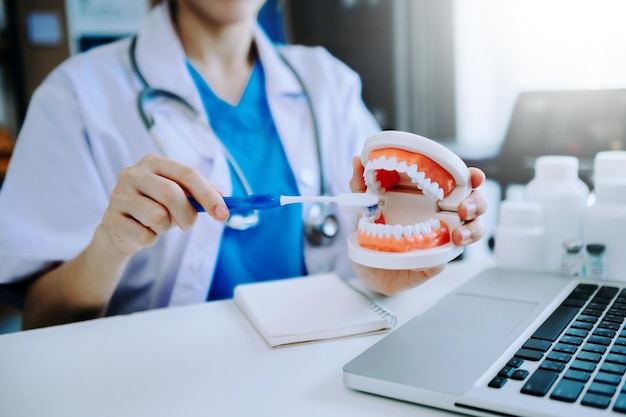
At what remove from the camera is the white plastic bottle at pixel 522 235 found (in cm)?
93

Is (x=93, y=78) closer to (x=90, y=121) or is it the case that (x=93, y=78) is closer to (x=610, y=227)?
(x=90, y=121)

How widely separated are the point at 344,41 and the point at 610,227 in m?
0.74

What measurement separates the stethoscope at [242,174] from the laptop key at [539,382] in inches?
22.8

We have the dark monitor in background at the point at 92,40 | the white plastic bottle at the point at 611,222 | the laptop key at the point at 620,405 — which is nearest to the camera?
the laptop key at the point at 620,405

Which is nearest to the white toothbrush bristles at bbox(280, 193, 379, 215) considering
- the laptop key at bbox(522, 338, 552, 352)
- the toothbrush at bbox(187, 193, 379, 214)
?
the toothbrush at bbox(187, 193, 379, 214)

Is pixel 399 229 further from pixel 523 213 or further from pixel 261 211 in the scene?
pixel 261 211

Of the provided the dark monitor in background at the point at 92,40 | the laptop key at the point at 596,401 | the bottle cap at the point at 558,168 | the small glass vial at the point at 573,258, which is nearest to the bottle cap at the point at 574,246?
the small glass vial at the point at 573,258

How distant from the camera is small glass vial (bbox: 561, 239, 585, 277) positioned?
0.91 metres

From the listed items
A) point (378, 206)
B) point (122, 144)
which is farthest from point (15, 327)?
point (378, 206)

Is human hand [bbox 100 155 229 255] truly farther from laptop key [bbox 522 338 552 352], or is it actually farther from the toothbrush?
laptop key [bbox 522 338 552 352]

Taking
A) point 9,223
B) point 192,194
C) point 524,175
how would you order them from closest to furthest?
point 192,194 → point 9,223 → point 524,175

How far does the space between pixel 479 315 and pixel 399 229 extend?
198 millimetres

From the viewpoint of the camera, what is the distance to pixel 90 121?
1.04 meters

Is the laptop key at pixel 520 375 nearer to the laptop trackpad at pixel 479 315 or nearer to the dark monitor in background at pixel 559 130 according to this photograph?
the laptop trackpad at pixel 479 315
